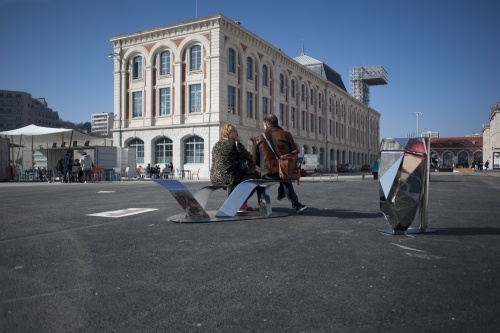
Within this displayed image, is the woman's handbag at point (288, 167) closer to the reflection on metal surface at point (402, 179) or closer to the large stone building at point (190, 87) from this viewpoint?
the reflection on metal surface at point (402, 179)

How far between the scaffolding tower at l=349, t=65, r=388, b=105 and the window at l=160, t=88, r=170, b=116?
6344 cm

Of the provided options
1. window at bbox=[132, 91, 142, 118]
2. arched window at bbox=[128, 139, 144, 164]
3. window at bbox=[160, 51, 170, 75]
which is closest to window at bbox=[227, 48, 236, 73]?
window at bbox=[160, 51, 170, 75]

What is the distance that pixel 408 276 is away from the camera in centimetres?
318

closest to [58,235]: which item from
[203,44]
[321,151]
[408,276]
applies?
[408,276]

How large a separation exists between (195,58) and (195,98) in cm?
371

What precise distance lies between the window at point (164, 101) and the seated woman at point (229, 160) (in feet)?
103

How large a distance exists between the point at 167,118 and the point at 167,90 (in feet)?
8.92

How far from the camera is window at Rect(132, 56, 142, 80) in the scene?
3838cm

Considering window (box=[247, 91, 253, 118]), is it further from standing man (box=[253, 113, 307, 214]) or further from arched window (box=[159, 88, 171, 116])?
standing man (box=[253, 113, 307, 214])


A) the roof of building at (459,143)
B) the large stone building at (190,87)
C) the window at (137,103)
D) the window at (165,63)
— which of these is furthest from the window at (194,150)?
the roof of building at (459,143)

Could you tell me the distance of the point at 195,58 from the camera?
35688 millimetres

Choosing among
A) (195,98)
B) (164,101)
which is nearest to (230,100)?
(195,98)

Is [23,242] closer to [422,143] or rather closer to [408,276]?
[408,276]

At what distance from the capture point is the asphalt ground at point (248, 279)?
233 centimetres
